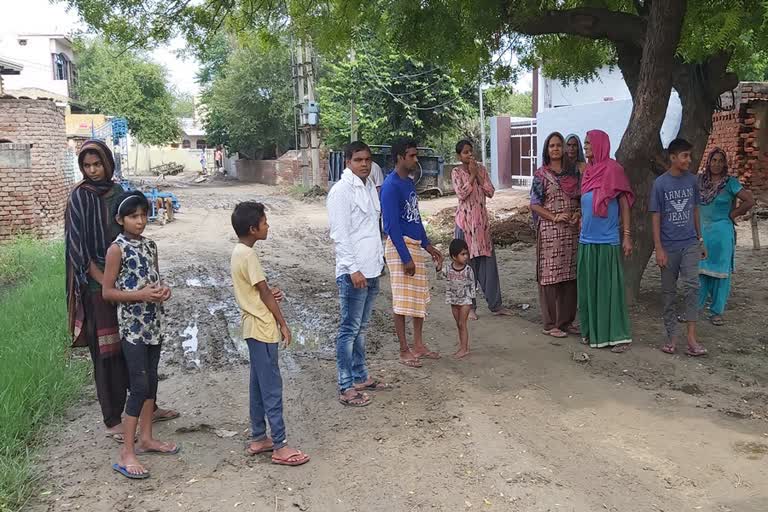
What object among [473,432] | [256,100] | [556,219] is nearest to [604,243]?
[556,219]

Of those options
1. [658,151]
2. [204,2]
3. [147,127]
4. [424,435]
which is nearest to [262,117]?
[147,127]

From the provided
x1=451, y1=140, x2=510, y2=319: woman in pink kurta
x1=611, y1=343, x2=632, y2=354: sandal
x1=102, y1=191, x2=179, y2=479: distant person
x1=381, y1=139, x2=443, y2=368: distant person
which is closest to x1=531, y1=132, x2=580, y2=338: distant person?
x1=611, y1=343, x2=632, y2=354: sandal

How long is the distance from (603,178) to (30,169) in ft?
35.8

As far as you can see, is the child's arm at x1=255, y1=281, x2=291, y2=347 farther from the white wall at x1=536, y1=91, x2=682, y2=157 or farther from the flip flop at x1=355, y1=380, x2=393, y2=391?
the white wall at x1=536, y1=91, x2=682, y2=157

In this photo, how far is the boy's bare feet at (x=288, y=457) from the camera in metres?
3.68

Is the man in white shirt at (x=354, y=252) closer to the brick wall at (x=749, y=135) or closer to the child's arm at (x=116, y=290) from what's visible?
the child's arm at (x=116, y=290)

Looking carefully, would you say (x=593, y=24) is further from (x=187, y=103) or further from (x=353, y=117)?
(x=187, y=103)

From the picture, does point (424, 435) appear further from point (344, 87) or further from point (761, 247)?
point (344, 87)

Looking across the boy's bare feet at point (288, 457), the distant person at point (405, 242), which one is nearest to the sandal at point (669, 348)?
the distant person at point (405, 242)

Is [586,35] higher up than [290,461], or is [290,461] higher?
[586,35]

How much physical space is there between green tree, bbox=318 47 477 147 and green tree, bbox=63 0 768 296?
44.6 ft

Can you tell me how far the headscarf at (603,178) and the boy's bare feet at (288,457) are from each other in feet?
10.5

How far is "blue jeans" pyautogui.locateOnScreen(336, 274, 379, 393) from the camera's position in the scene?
4.43 m

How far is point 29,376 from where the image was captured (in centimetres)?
465
